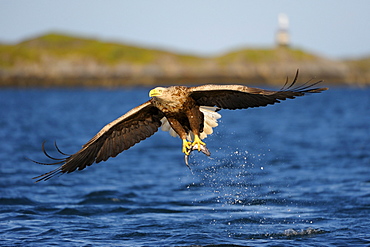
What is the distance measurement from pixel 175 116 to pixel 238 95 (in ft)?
2.86

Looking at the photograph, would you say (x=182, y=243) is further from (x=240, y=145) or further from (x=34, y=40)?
(x=34, y=40)

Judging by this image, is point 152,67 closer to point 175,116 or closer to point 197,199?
point 197,199

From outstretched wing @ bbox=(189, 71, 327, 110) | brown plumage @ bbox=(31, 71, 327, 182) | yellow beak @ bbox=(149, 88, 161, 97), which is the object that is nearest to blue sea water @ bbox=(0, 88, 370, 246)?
brown plumage @ bbox=(31, 71, 327, 182)

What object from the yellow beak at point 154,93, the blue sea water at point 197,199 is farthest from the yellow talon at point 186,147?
the blue sea water at point 197,199

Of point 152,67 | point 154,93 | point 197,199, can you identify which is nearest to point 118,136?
point 154,93

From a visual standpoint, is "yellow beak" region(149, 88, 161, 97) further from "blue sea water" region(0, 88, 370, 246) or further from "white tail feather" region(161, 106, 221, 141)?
"blue sea water" region(0, 88, 370, 246)

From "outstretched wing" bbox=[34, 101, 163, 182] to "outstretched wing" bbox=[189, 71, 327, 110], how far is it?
0.78 meters

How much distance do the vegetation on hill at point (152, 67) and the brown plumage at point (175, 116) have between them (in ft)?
269

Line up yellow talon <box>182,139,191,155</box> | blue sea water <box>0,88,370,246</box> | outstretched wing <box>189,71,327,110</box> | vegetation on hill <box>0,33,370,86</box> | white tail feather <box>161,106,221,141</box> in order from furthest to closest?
1. vegetation on hill <box>0,33,370,86</box>
2. white tail feather <box>161,106,221,141</box>
3. blue sea water <box>0,88,370,246</box>
4. yellow talon <box>182,139,191,155</box>
5. outstretched wing <box>189,71,327,110</box>

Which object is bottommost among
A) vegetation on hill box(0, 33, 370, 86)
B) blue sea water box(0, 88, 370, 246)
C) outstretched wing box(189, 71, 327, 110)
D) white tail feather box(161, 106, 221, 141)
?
blue sea water box(0, 88, 370, 246)

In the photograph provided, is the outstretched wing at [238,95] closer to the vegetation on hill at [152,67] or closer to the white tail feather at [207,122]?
the white tail feather at [207,122]

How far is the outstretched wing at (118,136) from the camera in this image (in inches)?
316

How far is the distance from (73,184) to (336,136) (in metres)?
11.7

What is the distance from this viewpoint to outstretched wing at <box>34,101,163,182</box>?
26.3ft
